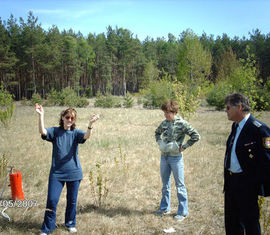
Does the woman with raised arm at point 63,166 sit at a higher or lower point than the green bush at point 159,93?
lower

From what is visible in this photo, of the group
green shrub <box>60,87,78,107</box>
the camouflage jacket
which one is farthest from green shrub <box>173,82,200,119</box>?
green shrub <box>60,87,78,107</box>

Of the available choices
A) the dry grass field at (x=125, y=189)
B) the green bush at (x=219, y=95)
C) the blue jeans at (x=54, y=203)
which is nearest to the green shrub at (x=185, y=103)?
the dry grass field at (x=125, y=189)

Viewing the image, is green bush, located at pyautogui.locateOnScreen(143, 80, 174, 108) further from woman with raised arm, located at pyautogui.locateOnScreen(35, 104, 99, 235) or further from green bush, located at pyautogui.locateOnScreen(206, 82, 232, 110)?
woman with raised arm, located at pyautogui.locateOnScreen(35, 104, 99, 235)

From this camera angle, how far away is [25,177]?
5.95 metres

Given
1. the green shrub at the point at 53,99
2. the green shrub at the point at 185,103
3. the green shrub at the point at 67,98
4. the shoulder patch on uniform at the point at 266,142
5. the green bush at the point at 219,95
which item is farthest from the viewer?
the green shrub at the point at 53,99

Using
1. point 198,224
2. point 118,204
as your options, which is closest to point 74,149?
point 118,204

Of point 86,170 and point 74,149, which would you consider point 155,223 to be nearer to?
point 74,149

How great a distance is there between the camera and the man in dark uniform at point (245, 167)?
92.0 inches

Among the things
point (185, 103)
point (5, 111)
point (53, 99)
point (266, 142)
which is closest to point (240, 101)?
point (266, 142)

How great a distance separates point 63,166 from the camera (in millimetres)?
3453

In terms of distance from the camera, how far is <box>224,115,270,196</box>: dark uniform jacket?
2291mm

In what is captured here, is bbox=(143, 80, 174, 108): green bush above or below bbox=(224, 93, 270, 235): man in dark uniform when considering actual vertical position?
above

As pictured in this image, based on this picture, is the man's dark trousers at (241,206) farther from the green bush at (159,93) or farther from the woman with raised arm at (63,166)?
the green bush at (159,93)

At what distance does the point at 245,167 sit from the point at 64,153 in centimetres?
241
